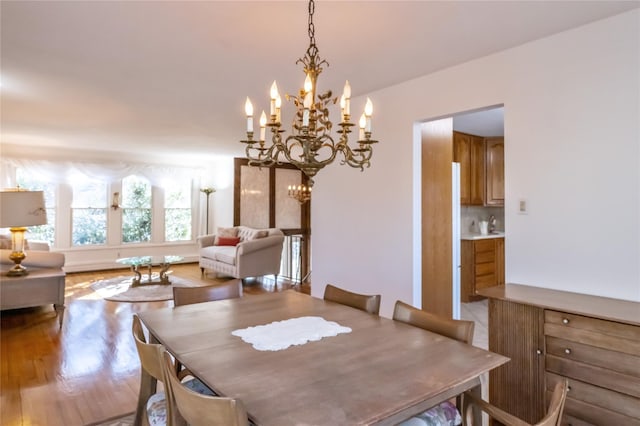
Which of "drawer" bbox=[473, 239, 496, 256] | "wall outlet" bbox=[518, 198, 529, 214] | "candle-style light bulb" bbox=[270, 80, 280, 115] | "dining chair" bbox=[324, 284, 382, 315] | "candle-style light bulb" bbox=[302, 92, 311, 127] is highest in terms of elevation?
"candle-style light bulb" bbox=[270, 80, 280, 115]

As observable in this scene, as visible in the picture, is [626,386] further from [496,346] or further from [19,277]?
[19,277]

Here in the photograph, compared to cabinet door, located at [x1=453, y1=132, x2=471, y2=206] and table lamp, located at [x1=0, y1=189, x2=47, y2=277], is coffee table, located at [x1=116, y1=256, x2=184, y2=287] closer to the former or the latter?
table lamp, located at [x1=0, y1=189, x2=47, y2=277]

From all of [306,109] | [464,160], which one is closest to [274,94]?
[306,109]

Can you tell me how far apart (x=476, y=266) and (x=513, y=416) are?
162 inches

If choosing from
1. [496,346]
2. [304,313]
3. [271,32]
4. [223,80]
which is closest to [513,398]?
[496,346]

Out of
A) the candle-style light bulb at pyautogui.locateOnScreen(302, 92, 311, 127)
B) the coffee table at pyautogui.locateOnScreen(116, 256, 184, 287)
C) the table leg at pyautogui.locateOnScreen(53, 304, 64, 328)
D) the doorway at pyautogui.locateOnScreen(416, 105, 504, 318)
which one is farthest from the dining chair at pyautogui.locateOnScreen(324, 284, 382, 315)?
the coffee table at pyautogui.locateOnScreen(116, 256, 184, 287)

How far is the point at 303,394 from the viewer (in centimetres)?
111

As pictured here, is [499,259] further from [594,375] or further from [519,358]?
[594,375]

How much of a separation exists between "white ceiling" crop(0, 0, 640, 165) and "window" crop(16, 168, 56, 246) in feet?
10.4

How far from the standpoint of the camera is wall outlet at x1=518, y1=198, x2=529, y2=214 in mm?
2570

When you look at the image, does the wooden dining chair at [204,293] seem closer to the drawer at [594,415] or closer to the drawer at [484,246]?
the drawer at [594,415]

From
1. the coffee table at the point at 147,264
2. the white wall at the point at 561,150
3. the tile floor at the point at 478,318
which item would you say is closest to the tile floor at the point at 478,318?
the tile floor at the point at 478,318

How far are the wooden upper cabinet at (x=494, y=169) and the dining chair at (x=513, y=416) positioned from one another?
4514 millimetres

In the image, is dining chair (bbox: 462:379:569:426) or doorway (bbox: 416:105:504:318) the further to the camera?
doorway (bbox: 416:105:504:318)
